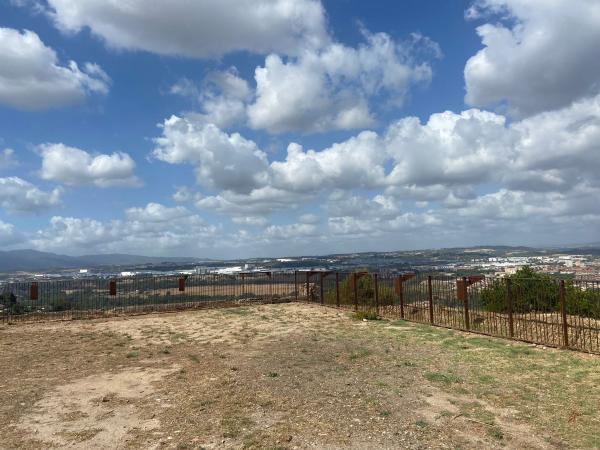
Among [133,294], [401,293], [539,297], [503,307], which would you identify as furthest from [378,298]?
[133,294]

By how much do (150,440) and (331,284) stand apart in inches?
757

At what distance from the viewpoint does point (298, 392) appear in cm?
854

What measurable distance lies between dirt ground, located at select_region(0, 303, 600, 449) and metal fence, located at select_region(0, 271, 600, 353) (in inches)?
62.1

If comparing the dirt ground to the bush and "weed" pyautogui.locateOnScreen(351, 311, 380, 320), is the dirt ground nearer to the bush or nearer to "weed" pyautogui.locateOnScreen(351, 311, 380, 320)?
"weed" pyautogui.locateOnScreen(351, 311, 380, 320)

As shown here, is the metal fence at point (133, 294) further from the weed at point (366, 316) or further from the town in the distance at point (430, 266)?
the weed at point (366, 316)

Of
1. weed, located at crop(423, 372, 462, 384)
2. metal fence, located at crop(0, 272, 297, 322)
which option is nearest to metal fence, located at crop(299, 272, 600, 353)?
weed, located at crop(423, 372, 462, 384)

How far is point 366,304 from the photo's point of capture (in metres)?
23.1

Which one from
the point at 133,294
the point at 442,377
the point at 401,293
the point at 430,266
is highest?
the point at 401,293

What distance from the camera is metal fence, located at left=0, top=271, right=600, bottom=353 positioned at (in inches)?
557

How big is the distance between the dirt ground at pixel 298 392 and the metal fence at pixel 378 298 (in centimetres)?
158

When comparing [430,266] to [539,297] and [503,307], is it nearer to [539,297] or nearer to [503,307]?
[503,307]

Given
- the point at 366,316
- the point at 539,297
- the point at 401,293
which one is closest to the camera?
the point at 539,297

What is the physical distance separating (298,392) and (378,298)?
49.4ft

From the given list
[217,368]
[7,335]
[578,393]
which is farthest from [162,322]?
[578,393]
